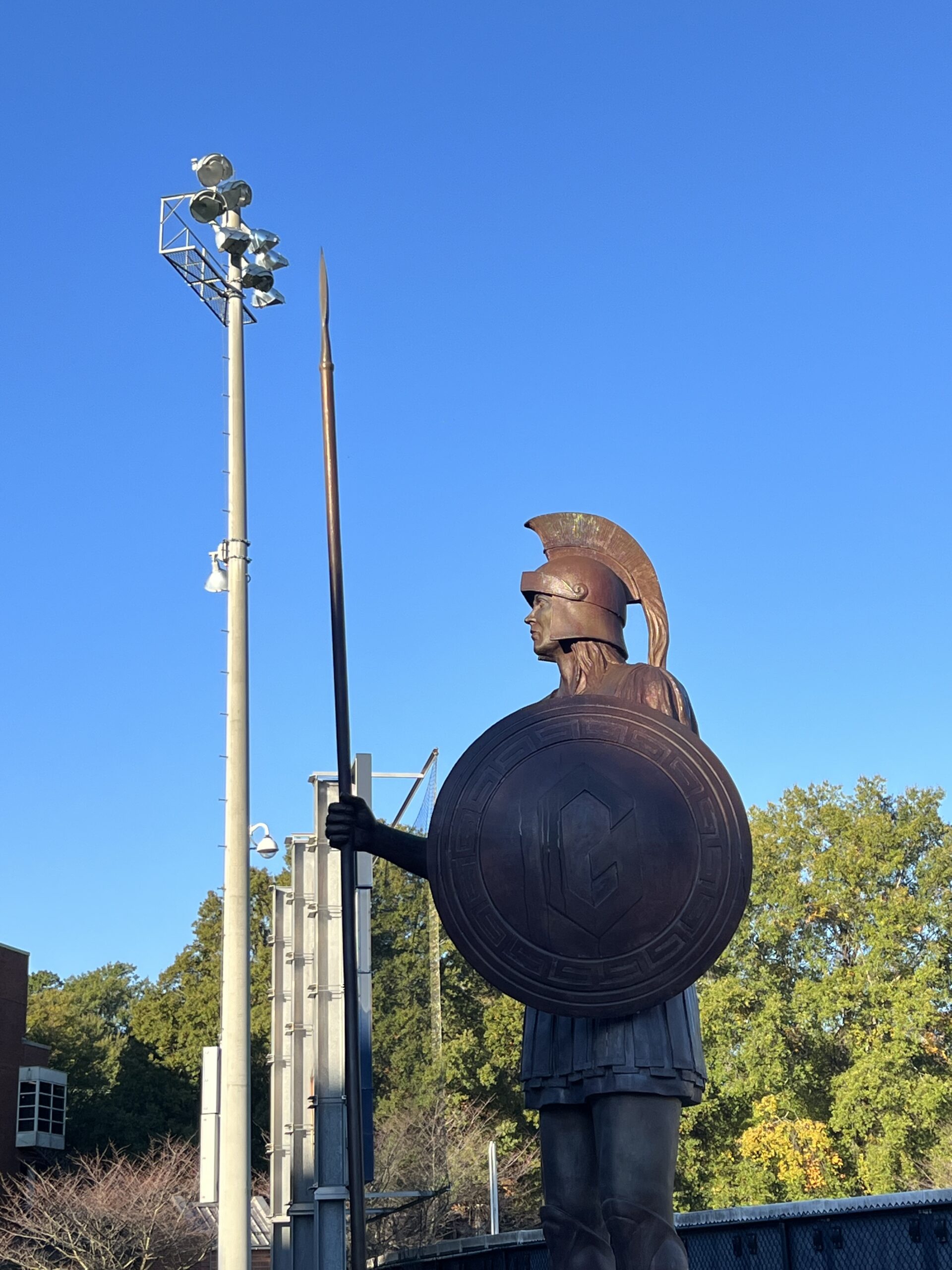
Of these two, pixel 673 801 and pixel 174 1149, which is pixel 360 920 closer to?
pixel 673 801

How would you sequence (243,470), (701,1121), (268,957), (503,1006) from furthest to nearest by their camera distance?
(268,957), (503,1006), (701,1121), (243,470)

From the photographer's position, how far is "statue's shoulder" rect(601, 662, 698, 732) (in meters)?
5.24

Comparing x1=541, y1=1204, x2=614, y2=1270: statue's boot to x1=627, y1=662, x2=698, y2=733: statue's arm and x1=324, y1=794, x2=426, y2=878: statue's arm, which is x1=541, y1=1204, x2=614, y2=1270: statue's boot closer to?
x1=324, y1=794, x2=426, y2=878: statue's arm

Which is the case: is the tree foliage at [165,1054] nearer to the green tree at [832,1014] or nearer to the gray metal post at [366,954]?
the green tree at [832,1014]

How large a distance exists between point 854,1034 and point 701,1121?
3.99 metres

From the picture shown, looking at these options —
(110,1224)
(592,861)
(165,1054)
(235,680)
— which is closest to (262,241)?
(235,680)

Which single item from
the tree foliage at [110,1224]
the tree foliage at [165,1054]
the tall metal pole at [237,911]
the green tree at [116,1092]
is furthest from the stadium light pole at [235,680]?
the green tree at [116,1092]

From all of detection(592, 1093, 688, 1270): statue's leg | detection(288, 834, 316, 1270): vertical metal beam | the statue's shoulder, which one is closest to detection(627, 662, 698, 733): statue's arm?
the statue's shoulder

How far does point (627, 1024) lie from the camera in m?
4.90

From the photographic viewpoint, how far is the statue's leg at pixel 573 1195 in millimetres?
4957

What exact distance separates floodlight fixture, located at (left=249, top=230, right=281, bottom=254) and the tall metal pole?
51.1 inches

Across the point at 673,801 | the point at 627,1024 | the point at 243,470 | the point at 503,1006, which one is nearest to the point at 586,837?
the point at 673,801

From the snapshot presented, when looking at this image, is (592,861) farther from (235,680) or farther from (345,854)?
(235,680)

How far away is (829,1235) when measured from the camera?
6.25 m
